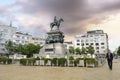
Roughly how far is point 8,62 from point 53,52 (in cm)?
1011

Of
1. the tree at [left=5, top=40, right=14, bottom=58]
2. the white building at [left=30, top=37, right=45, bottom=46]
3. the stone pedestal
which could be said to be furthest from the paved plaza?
the white building at [left=30, top=37, right=45, bottom=46]

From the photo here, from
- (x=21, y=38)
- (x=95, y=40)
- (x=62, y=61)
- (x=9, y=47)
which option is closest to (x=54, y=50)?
(x=62, y=61)

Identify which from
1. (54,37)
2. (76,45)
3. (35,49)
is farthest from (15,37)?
(54,37)

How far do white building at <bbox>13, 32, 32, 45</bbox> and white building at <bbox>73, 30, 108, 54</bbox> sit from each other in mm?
41272

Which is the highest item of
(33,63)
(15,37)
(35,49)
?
(15,37)

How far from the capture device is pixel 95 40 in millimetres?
141750

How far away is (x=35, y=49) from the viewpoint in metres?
88.8

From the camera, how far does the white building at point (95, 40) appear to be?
139875 millimetres

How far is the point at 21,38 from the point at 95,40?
173ft

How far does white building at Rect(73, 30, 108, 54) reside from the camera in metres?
140

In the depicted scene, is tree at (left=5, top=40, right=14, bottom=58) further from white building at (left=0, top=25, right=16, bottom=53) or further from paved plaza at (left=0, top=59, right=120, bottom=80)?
paved plaza at (left=0, top=59, right=120, bottom=80)

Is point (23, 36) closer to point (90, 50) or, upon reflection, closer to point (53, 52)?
point (90, 50)

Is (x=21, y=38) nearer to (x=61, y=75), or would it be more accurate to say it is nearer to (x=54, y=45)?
(x=54, y=45)

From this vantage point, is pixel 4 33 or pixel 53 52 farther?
pixel 4 33
